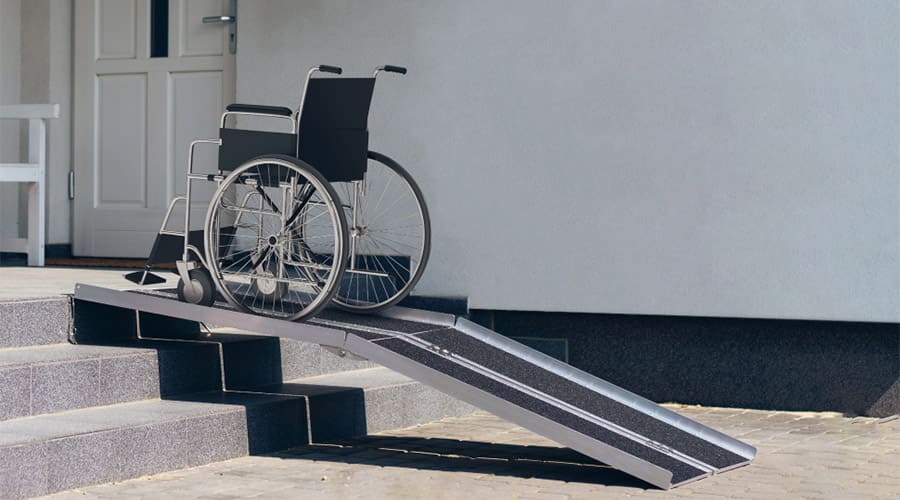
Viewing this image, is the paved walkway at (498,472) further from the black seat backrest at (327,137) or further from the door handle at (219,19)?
the door handle at (219,19)

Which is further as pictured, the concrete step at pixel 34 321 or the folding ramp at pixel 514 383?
the concrete step at pixel 34 321

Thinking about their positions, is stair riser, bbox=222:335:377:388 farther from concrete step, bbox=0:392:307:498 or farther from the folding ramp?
the folding ramp

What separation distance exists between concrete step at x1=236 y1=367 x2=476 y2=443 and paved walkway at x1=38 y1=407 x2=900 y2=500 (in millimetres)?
75

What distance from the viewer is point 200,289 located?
434 centimetres

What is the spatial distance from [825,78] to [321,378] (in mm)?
2449

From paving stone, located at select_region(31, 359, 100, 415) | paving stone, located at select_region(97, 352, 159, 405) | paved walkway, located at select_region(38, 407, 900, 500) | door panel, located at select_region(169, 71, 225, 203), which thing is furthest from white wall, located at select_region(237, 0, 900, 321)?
paving stone, located at select_region(31, 359, 100, 415)

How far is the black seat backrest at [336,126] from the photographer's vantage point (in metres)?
4.29

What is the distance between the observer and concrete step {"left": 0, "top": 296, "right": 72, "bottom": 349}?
408 cm

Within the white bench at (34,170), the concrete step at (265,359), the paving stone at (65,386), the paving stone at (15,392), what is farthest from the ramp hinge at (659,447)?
the white bench at (34,170)

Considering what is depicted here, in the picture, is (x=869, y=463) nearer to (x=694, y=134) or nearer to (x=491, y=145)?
(x=694, y=134)

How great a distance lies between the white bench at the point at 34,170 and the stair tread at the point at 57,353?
229 centimetres

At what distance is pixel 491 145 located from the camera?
19.2ft

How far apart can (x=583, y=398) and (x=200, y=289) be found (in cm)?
136

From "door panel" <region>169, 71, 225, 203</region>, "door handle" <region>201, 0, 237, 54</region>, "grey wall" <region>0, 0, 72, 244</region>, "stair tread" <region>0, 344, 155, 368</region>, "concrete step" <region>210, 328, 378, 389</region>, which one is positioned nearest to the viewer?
"stair tread" <region>0, 344, 155, 368</region>
